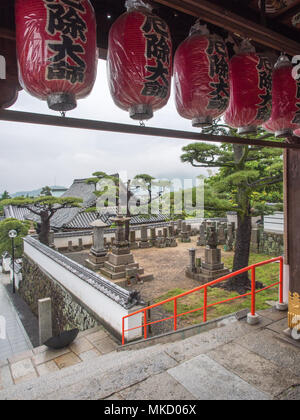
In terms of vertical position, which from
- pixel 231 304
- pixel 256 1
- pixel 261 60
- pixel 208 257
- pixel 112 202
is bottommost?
pixel 231 304

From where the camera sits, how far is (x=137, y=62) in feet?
7.34

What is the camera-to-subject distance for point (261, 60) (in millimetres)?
2857

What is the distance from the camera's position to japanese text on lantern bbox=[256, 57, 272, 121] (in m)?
2.84

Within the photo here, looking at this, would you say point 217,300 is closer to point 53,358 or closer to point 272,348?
point 53,358

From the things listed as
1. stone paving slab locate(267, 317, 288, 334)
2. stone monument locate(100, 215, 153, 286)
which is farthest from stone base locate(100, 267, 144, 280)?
stone paving slab locate(267, 317, 288, 334)

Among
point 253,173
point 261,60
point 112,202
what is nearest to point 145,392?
point 261,60

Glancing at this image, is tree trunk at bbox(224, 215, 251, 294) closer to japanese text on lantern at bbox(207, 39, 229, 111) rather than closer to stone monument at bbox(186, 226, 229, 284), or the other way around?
stone monument at bbox(186, 226, 229, 284)

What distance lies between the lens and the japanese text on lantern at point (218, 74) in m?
2.53

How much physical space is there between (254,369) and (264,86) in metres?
3.40

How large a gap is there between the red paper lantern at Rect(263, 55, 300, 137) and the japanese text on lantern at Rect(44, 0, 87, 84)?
2.26 m

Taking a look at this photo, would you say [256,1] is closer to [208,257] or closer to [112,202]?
[208,257]

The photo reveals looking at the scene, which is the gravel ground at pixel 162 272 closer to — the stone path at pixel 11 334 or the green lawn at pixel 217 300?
the green lawn at pixel 217 300

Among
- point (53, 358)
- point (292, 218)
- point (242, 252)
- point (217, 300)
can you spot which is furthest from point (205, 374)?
point (242, 252)
